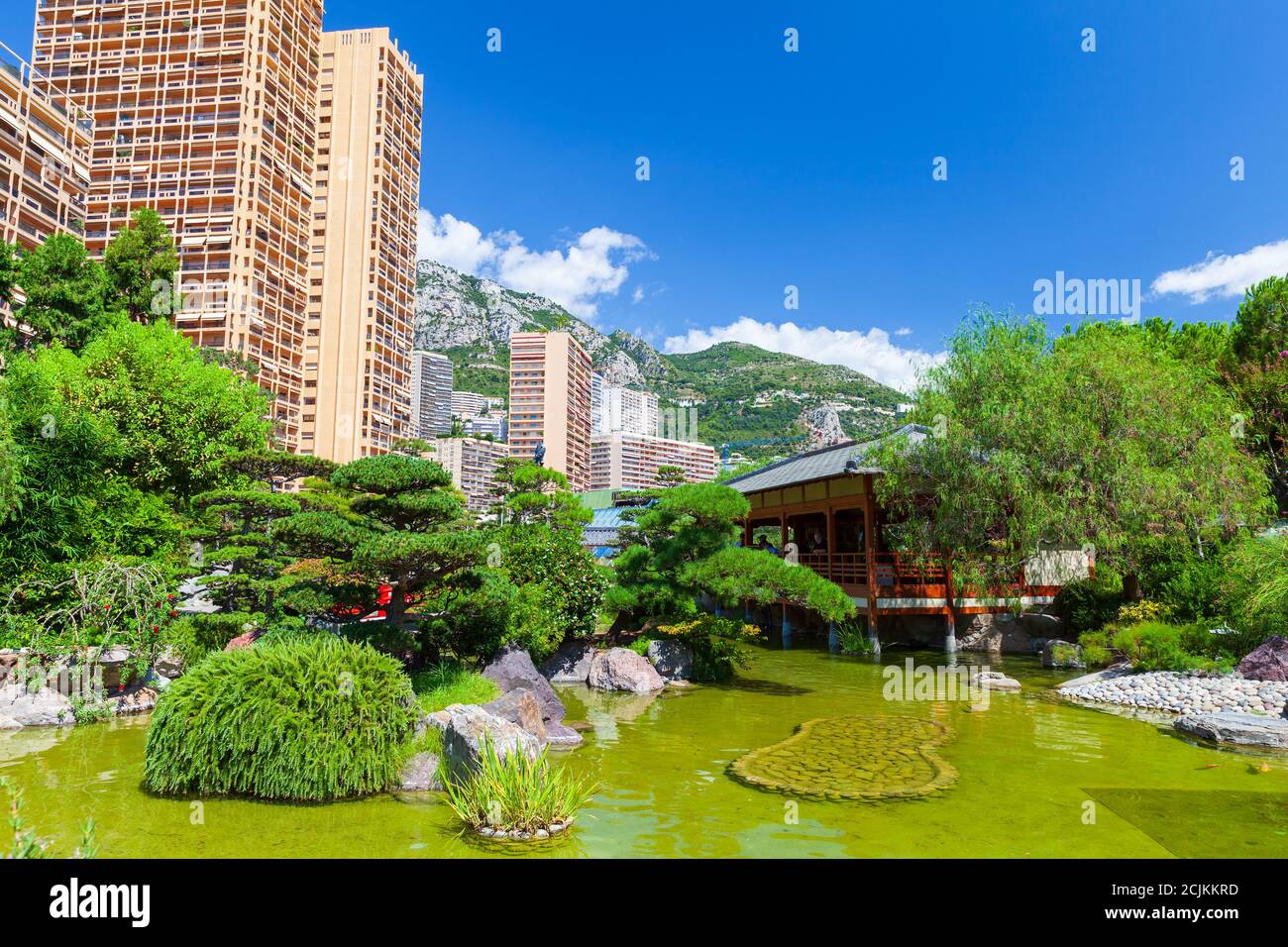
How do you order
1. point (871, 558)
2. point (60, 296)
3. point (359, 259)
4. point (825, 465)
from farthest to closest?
point (359, 259) → point (60, 296) → point (825, 465) → point (871, 558)

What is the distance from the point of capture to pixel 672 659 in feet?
45.9

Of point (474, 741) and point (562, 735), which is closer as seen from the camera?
point (474, 741)

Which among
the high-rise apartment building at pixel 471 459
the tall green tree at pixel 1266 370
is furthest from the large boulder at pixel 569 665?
the high-rise apartment building at pixel 471 459

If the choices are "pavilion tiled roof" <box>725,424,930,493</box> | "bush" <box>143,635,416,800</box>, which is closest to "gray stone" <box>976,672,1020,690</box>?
"pavilion tiled roof" <box>725,424,930,493</box>

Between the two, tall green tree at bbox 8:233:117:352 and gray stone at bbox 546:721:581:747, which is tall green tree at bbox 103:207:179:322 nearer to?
tall green tree at bbox 8:233:117:352

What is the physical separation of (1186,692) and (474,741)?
1069cm

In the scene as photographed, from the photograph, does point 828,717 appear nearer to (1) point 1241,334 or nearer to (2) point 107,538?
(2) point 107,538

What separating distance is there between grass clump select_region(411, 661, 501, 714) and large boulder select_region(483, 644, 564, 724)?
0.76 feet

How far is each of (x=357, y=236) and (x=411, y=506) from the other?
48830 mm

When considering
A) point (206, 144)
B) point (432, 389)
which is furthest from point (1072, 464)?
point (432, 389)

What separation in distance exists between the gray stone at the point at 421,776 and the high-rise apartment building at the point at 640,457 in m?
116

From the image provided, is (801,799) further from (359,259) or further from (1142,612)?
(359,259)
